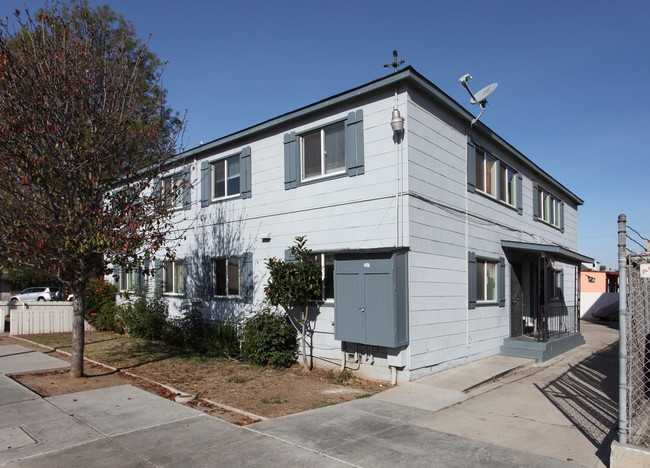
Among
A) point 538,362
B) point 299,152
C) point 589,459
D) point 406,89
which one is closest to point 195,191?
point 299,152

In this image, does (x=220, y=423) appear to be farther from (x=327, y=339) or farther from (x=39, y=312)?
(x=39, y=312)

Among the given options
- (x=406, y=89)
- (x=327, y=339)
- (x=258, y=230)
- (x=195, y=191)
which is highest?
(x=406, y=89)

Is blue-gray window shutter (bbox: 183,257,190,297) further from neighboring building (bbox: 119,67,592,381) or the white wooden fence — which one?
the white wooden fence

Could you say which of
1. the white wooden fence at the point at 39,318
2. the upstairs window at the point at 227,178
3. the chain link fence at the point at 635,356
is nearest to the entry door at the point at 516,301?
the chain link fence at the point at 635,356

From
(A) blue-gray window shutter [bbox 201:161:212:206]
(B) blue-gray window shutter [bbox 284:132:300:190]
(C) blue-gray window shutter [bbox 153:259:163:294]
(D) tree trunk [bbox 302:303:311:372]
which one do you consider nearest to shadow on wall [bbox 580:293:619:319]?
(D) tree trunk [bbox 302:303:311:372]

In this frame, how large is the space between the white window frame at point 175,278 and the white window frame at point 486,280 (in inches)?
343

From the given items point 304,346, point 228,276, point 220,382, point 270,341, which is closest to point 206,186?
point 228,276

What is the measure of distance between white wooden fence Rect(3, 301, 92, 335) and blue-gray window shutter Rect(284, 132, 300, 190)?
33.7 ft

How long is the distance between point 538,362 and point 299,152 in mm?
7703

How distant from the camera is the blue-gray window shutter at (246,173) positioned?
12.4 meters

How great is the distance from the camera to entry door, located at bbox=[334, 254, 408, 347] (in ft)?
28.3

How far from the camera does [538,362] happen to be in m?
11.6

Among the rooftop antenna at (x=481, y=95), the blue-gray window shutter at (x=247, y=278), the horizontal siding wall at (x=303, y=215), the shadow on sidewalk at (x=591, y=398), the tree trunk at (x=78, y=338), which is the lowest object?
the shadow on sidewalk at (x=591, y=398)

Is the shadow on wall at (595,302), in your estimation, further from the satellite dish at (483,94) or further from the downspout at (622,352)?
the downspout at (622,352)
